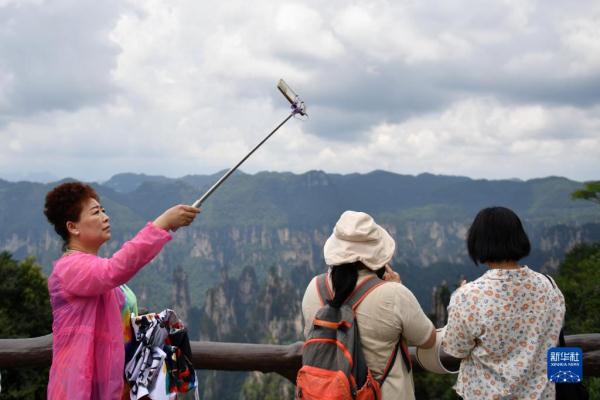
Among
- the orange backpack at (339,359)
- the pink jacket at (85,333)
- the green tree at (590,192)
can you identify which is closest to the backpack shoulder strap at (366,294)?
the orange backpack at (339,359)

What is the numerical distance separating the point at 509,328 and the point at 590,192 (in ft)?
143

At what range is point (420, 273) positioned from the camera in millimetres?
196125

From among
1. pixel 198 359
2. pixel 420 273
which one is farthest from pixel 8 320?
pixel 420 273

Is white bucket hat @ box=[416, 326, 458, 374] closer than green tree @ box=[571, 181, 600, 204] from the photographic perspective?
Yes

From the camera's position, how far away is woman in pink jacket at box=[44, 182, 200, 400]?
2.62 meters

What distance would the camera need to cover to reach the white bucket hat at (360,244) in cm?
279

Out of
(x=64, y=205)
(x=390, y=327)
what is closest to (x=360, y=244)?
(x=390, y=327)

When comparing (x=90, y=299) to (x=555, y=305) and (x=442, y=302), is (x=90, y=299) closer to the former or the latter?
(x=555, y=305)

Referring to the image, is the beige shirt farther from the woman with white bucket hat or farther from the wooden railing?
the wooden railing

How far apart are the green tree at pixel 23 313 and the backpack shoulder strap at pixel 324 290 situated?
20.6m

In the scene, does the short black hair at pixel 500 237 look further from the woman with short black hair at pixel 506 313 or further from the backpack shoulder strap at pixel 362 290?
the backpack shoulder strap at pixel 362 290

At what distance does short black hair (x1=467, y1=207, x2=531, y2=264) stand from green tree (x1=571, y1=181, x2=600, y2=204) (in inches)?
1665

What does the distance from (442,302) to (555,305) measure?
58.0m
